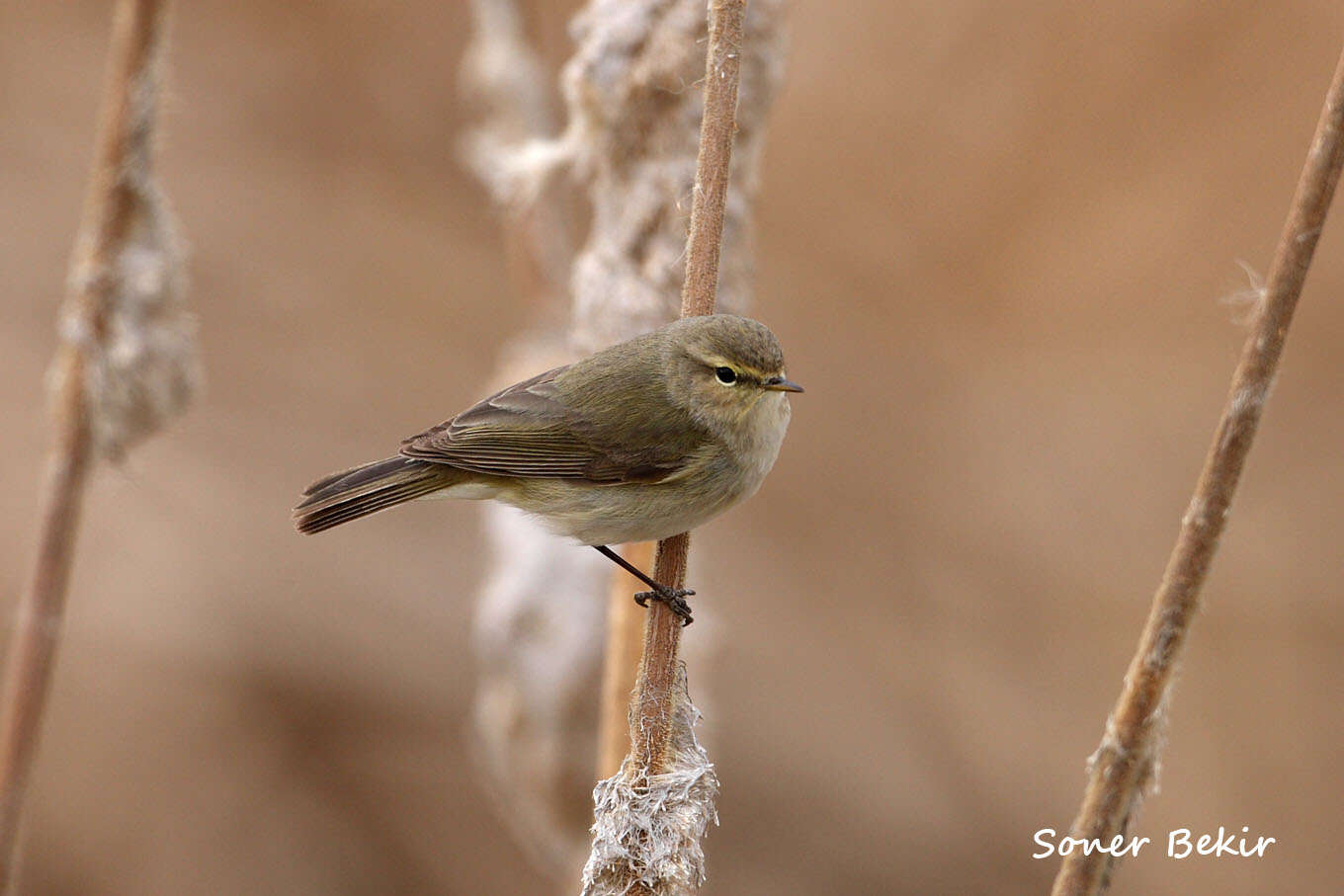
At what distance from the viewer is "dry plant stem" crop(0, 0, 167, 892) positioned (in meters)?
2.10

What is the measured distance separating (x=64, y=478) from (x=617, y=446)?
42.3 inches

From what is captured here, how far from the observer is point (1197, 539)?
1567 millimetres

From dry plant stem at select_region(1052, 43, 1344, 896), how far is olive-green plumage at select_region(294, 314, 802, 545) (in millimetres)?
967

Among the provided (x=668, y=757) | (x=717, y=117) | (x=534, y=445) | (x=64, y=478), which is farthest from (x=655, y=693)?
(x=64, y=478)

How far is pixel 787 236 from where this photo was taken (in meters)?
4.76

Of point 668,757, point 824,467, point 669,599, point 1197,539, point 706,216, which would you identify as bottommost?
point 668,757

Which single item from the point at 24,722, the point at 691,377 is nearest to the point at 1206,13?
the point at 691,377

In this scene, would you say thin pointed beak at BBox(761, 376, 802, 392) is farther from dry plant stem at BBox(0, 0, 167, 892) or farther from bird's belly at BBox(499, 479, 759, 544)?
dry plant stem at BBox(0, 0, 167, 892)

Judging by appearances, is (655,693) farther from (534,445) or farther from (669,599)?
(534,445)

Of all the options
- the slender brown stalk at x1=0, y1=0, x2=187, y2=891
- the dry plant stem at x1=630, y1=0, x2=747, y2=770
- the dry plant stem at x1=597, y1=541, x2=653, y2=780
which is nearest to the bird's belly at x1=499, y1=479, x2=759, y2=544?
the dry plant stem at x1=597, y1=541, x2=653, y2=780

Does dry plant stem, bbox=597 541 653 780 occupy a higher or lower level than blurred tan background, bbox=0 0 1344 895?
lower

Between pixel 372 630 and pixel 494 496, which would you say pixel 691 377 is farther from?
pixel 372 630

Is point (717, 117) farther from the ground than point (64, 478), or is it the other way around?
point (717, 117)

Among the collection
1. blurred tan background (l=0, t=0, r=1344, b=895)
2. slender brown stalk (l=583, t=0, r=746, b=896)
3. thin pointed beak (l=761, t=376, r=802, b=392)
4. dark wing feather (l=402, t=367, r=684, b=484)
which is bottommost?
slender brown stalk (l=583, t=0, r=746, b=896)
